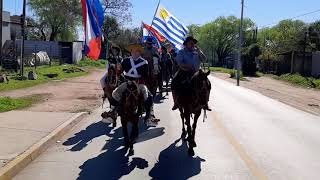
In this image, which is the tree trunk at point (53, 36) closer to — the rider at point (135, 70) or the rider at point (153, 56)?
the rider at point (153, 56)

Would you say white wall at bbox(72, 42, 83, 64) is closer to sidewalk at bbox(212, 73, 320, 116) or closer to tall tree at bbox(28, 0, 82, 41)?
tall tree at bbox(28, 0, 82, 41)

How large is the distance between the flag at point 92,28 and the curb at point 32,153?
6.49ft

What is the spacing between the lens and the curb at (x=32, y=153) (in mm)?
8705

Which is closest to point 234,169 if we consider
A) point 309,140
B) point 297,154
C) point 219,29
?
point 297,154

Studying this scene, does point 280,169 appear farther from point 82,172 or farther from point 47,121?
point 47,121

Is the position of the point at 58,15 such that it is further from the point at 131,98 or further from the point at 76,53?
the point at 131,98

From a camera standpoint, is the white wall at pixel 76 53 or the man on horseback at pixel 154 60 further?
the white wall at pixel 76 53

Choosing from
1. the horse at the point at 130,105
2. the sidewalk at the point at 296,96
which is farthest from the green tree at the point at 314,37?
the horse at the point at 130,105

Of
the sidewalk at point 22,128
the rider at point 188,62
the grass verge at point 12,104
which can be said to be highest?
the rider at point 188,62

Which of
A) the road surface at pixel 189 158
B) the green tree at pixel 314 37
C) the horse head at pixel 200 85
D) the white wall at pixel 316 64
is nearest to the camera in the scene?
the road surface at pixel 189 158

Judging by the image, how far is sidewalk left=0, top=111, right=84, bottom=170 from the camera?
1020cm

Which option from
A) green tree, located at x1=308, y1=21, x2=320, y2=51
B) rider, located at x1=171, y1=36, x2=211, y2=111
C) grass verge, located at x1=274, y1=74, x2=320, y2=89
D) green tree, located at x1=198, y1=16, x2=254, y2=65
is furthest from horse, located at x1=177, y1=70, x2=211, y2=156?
green tree, located at x1=198, y1=16, x2=254, y2=65

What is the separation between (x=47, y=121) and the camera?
1437 centimetres

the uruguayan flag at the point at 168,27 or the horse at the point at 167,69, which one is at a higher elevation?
the uruguayan flag at the point at 168,27
